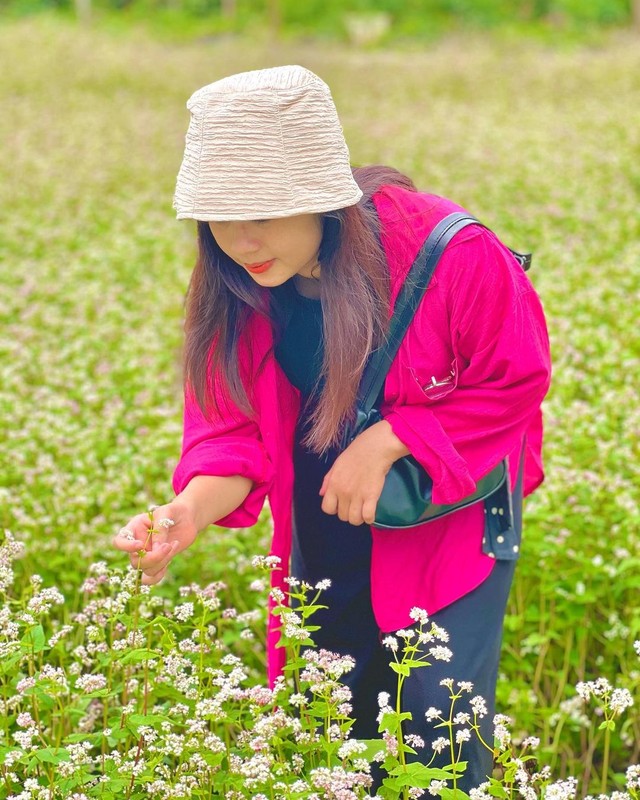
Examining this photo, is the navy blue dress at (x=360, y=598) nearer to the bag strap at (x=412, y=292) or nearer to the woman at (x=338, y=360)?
the woman at (x=338, y=360)

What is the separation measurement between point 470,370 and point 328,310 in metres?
0.29

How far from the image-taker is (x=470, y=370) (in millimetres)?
2031

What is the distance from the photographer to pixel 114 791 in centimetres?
184

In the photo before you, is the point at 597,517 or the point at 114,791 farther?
the point at 597,517

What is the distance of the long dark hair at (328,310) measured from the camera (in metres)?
1.98

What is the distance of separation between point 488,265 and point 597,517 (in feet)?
5.47

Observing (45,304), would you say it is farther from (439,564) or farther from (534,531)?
(439,564)

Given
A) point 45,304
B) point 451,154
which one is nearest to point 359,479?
point 45,304

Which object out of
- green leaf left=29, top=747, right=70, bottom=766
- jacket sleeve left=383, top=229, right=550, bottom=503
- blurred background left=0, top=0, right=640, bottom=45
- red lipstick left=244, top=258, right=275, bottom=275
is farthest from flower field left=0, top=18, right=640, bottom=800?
blurred background left=0, top=0, right=640, bottom=45

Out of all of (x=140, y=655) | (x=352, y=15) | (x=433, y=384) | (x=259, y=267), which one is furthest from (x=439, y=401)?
(x=352, y=15)

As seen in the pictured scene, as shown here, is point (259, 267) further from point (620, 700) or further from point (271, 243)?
point (620, 700)

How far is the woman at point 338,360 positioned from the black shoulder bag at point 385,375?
20 mm

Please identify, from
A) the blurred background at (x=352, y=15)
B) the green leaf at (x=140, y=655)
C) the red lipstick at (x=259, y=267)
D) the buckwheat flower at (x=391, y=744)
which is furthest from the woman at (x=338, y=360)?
the blurred background at (x=352, y=15)

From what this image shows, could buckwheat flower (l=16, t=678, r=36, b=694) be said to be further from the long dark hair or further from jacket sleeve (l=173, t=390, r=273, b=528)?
the long dark hair
